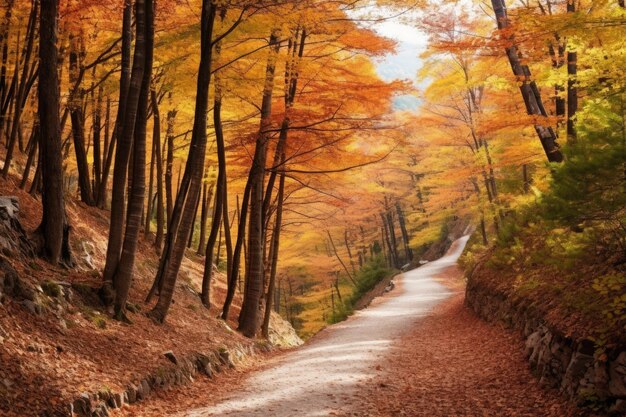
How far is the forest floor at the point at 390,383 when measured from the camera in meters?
6.02

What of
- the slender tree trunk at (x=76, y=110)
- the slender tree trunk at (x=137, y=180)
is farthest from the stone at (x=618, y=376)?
the slender tree trunk at (x=76, y=110)

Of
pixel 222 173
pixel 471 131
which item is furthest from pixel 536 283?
pixel 471 131

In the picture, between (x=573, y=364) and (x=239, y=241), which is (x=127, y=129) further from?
(x=573, y=364)

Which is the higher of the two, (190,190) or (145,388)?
(190,190)

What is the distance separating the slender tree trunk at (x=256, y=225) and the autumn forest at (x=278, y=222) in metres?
0.05

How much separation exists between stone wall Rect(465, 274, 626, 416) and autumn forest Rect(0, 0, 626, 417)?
0.10 feet

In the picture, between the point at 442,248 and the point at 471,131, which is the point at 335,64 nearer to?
the point at 471,131

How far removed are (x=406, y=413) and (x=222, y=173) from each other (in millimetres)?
6994

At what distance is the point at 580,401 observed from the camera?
17.2ft

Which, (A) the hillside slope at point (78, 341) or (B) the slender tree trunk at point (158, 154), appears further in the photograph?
(B) the slender tree trunk at point (158, 154)

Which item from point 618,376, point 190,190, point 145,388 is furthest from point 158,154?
point 618,376

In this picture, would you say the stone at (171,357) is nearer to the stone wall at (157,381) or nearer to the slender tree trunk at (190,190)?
the stone wall at (157,381)

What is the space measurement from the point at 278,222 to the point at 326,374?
6.03m

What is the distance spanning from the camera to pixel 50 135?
25.1 ft
